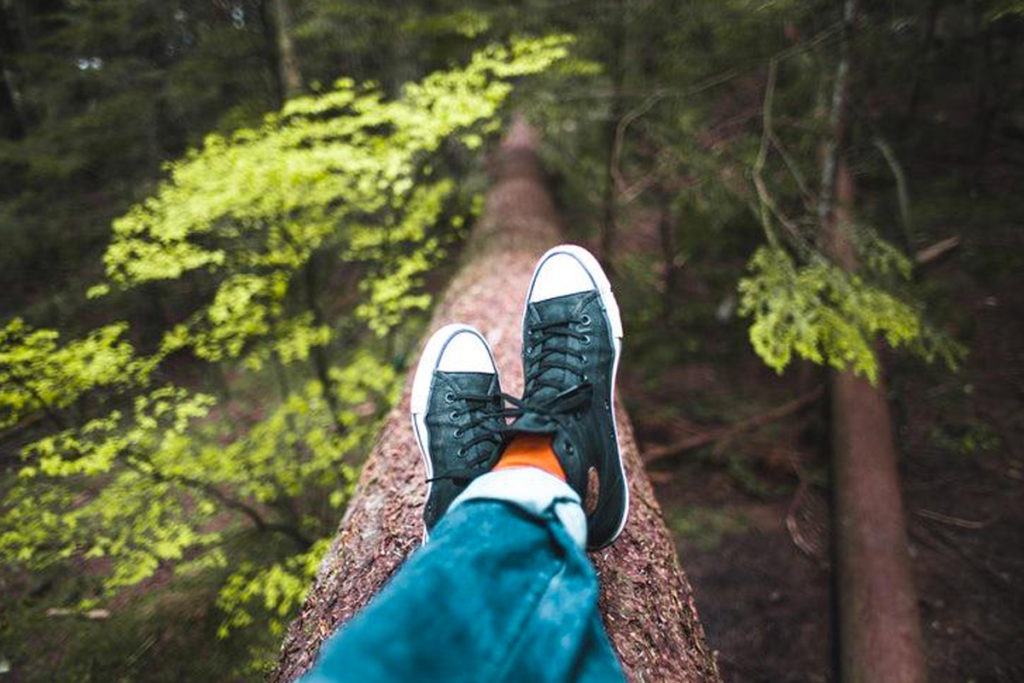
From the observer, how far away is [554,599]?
106 cm

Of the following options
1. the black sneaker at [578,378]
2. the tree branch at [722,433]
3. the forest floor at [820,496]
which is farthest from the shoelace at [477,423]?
the tree branch at [722,433]

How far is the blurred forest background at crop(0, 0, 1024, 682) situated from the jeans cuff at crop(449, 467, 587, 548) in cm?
Result: 124

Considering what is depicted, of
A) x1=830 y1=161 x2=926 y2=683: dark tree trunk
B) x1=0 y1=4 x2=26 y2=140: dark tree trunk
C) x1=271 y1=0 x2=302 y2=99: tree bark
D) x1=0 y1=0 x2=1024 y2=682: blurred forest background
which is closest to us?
x1=830 y1=161 x2=926 y2=683: dark tree trunk

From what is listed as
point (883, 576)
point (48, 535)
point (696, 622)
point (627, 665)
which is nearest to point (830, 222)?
point (883, 576)

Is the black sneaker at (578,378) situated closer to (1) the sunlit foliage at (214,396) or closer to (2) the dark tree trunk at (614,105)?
(1) the sunlit foliage at (214,396)

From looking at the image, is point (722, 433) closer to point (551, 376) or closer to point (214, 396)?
point (551, 376)

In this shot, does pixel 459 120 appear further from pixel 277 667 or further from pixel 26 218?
pixel 26 218

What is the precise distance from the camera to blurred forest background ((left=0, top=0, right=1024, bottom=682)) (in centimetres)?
266

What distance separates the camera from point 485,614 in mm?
1000

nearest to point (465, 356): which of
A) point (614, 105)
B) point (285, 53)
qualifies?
point (614, 105)

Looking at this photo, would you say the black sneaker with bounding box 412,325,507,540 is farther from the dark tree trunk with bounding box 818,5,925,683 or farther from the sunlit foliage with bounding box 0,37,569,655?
the dark tree trunk with bounding box 818,5,925,683

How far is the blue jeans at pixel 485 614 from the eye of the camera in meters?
0.87

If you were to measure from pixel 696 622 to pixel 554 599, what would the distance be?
85cm

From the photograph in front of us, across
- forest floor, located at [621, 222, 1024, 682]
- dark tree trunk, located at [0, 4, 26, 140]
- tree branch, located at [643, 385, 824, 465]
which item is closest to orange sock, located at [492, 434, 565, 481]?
forest floor, located at [621, 222, 1024, 682]
